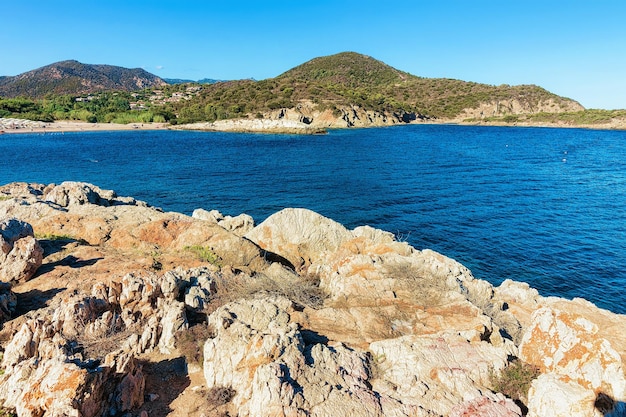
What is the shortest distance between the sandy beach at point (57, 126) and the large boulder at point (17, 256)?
123 metres

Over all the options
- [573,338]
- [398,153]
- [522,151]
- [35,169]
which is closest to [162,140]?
[35,169]

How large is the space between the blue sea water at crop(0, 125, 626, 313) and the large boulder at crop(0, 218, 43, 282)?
1972cm

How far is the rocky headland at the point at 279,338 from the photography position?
763 cm

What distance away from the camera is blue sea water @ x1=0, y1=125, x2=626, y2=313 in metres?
25.7

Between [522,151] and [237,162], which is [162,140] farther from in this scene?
[522,151]

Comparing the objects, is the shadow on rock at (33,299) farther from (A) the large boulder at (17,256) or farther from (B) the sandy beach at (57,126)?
(B) the sandy beach at (57,126)

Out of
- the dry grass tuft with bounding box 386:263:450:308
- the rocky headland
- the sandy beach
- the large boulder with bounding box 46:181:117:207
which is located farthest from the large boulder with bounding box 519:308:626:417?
the sandy beach

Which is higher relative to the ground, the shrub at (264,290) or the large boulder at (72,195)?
the large boulder at (72,195)

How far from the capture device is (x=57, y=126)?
400 feet

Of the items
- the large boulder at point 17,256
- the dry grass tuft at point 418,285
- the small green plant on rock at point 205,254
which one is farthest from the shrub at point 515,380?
the large boulder at point 17,256

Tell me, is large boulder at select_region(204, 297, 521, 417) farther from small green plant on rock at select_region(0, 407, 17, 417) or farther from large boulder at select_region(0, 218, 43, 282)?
large boulder at select_region(0, 218, 43, 282)

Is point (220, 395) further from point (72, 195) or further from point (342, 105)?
point (342, 105)

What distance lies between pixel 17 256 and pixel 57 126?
136949 mm

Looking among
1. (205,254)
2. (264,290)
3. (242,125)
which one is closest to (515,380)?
(264,290)
